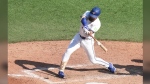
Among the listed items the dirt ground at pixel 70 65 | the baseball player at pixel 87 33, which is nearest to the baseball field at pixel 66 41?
the dirt ground at pixel 70 65

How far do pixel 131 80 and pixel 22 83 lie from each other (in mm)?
2298

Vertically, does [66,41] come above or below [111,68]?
above

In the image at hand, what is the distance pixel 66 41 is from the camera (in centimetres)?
956

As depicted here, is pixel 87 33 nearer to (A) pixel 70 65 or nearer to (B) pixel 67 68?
(B) pixel 67 68

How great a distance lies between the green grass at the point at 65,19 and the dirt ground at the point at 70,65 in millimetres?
866

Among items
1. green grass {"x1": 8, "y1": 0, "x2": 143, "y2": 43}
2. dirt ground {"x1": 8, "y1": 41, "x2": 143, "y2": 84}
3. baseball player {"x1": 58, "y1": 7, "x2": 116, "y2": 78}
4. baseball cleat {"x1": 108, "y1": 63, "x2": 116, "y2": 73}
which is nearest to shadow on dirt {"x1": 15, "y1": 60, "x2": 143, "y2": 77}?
dirt ground {"x1": 8, "y1": 41, "x2": 143, "y2": 84}

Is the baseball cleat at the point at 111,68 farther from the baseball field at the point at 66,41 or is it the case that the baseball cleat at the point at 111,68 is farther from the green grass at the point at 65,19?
the green grass at the point at 65,19

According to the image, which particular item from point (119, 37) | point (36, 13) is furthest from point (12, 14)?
point (119, 37)

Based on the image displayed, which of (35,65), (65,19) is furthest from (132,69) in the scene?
(65,19)

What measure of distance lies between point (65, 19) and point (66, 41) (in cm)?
261

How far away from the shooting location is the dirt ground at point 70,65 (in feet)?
21.2

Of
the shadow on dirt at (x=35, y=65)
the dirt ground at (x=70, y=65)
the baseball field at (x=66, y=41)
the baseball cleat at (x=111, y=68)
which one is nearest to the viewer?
the dirt ground at (x=70, y=65)

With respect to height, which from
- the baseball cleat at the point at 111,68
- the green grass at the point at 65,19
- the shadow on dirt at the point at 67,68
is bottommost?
the shadow on dirt at the point at 67,68

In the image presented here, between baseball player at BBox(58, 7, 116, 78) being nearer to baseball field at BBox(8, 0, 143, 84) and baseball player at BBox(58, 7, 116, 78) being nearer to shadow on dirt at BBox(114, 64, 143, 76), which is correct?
baseball field at BBox(8, 0, 143, 84)
